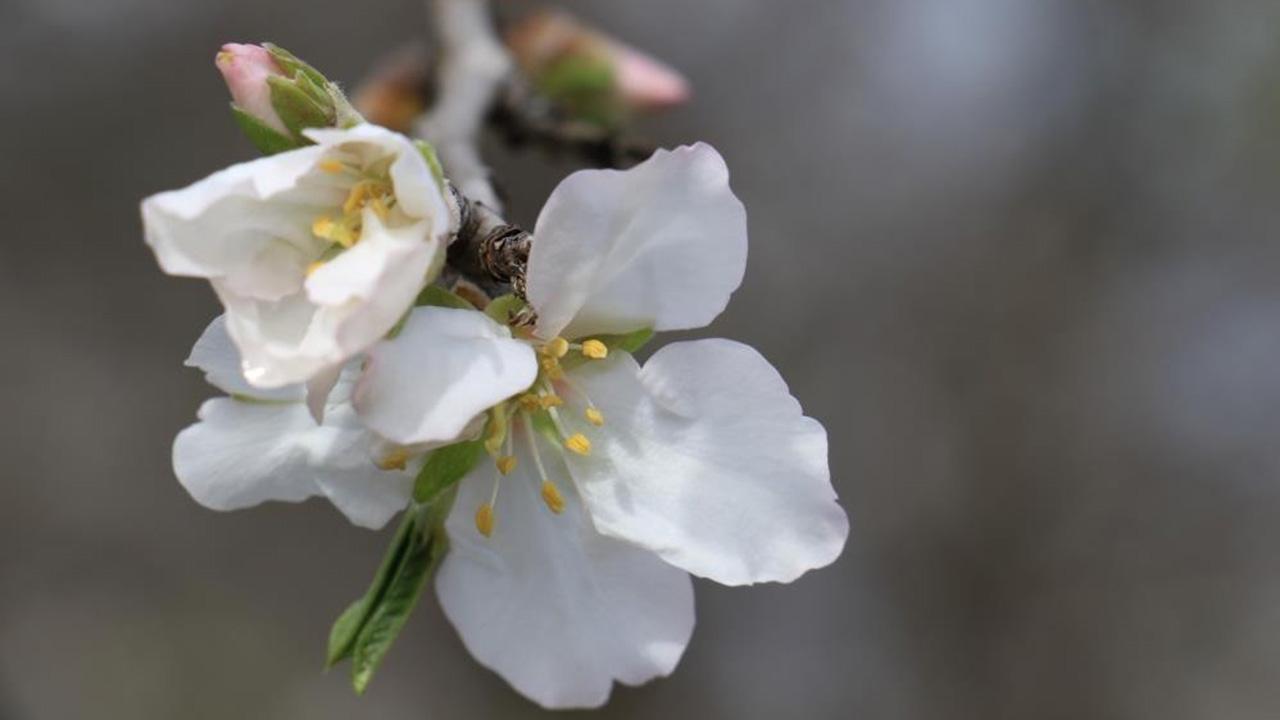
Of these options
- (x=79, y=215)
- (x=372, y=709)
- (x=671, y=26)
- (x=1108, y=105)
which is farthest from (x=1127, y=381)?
(x=79, y=215)

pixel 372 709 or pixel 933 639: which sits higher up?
pixel 933 639

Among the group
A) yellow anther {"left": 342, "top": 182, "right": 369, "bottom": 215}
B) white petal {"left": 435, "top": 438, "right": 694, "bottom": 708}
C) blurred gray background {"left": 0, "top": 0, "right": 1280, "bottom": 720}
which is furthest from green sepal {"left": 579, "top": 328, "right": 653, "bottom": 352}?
blurred gray background {"left": 0, "top": 0, "right": 1280, "bottom": 720}

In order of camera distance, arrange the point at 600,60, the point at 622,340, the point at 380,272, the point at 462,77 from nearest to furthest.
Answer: the point at 380,272 < the point at 622,340 < the point at 462,77 < the point at 600,60

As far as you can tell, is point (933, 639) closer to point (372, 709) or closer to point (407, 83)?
point (372, 709)

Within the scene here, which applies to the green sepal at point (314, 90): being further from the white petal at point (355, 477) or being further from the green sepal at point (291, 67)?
the white petal at point (355, 477)

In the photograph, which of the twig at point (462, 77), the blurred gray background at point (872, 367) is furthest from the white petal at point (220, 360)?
the blurred gray background at point (872, 367)

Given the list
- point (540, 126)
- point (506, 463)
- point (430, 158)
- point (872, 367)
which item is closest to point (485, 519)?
point (506, 463)

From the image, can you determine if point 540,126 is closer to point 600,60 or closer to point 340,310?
point 600,60
